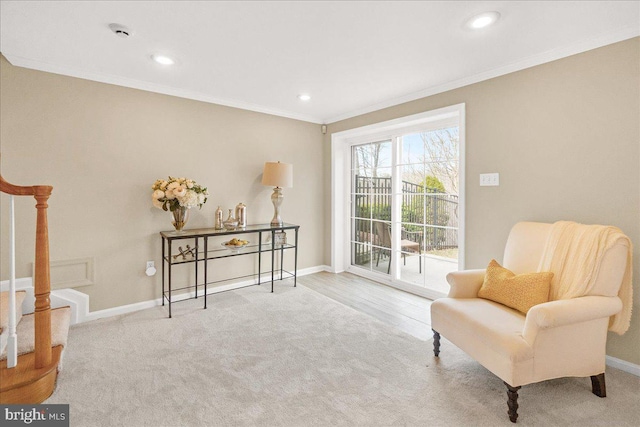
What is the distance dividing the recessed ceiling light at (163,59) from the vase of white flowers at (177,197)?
1083 mm

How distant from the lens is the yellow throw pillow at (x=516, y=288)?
1932 millimetres

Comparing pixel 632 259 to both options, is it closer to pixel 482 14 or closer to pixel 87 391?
pixel 482 14

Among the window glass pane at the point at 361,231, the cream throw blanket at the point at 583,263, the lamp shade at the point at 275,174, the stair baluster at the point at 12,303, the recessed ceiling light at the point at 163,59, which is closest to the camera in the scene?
the stair baluster at the point at 12,303

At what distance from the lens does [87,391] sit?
1867 mm

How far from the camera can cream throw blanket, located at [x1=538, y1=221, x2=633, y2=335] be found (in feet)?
6.03

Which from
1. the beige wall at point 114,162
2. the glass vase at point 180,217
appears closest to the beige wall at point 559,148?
the beige wall at point 114,162

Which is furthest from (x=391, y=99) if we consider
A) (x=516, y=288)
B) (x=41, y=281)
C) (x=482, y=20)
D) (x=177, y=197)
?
(x=41, y=281)

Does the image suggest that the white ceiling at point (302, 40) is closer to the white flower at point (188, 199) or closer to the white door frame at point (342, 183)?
the white door frame at point (342, 183)

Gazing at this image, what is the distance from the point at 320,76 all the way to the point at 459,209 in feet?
6.28

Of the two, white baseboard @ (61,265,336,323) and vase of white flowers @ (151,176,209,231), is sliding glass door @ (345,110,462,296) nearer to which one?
white baseboard @ (61,265,336,323)

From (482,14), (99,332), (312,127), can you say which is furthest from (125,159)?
(482,14)

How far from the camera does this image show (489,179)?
283 centimetres

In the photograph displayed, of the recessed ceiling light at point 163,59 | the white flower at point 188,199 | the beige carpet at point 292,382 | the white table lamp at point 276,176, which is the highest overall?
the recessed ceiling light at point 163,59

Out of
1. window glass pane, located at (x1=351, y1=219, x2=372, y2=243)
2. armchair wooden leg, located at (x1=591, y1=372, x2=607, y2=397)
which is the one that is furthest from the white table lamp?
armchair wooden leg, located at (x1=591, y1=372, x2=607, y2=397)
